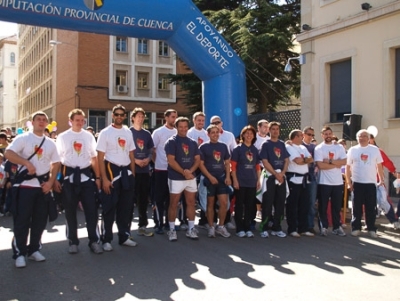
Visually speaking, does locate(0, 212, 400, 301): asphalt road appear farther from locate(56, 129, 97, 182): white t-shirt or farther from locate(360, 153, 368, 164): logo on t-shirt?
locate(360, 153, 368, 164): logo on t-shirt

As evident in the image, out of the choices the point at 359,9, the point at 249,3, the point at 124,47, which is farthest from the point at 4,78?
the point at 359,9

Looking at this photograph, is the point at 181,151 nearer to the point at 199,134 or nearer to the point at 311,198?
the point at 199,134

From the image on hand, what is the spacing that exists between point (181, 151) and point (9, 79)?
87797 mm

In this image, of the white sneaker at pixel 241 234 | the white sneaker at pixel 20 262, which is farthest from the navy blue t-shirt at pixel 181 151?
the white sneaker at pixel 20 262

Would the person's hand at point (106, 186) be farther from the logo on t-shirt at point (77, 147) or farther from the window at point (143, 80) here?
the window at point (143, 80)

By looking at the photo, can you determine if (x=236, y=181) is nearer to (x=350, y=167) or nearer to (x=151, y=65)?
(x=350, y=167)

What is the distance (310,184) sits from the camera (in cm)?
800

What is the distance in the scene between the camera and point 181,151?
726 centimetres

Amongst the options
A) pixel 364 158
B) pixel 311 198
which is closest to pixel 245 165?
pixel 311 198

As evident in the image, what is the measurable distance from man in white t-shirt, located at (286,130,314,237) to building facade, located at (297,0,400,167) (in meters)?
5.29

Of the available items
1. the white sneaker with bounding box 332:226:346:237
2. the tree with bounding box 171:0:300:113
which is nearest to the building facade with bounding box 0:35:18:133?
the tree with bounding box 171:0:300:113

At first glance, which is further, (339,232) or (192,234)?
(339,232)

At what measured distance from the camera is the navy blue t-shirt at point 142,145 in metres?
7.43

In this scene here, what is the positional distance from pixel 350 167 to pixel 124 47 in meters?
34.8
